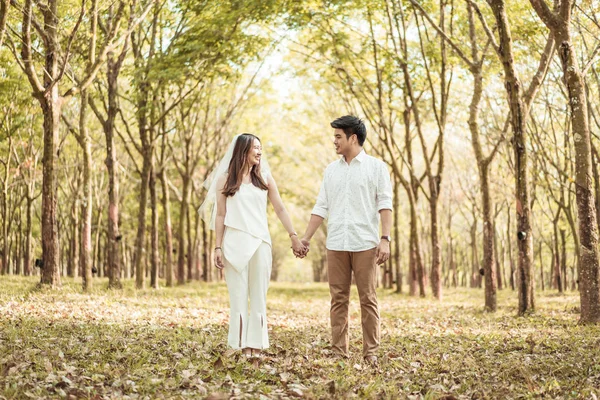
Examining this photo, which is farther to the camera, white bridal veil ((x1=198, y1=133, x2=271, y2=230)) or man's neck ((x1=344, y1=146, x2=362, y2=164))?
man's neck ((x1=344, y1=146, x2=362, y2=164))

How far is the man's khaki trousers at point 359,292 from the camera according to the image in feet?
20.7

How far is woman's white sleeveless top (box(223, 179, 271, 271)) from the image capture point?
599 centimetres

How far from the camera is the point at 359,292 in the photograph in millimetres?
6414

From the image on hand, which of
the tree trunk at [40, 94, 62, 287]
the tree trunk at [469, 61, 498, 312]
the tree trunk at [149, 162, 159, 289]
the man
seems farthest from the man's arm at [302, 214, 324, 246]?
the tree trunk at [149, 162, 159, 289]

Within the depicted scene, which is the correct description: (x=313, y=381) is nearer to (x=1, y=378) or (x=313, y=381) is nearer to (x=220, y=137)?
(x=1, y=378)

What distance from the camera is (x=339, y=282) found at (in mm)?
6484

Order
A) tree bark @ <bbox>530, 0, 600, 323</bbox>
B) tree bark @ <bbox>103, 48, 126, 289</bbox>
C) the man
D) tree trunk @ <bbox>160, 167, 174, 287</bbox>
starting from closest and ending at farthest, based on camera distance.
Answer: the man → tree bark @ <bbox>530, 0, 600, 323</bbox> → tree bark @ <bbox>103, 48, 126, 289</bbox> → tree trunk @ <bbox>160, 167, 174, 287</bbox>

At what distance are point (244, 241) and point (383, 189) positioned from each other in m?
1.57

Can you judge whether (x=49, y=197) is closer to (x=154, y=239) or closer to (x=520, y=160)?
(x=154, y=239)

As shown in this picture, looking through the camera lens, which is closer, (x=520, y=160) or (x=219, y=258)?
(x=219, y=258)

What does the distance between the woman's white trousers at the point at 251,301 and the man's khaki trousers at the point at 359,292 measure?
2.53ft

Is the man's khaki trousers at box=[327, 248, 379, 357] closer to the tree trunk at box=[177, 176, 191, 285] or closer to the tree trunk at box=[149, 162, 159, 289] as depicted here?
the tree trunk at box=[149, 162, 159, 289]

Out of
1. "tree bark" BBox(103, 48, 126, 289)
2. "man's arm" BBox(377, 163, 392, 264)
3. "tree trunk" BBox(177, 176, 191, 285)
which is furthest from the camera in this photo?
"tree trunk" BBox(177, 176, 191, 285)

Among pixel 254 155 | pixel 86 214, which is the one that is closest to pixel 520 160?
pixel 254 155
